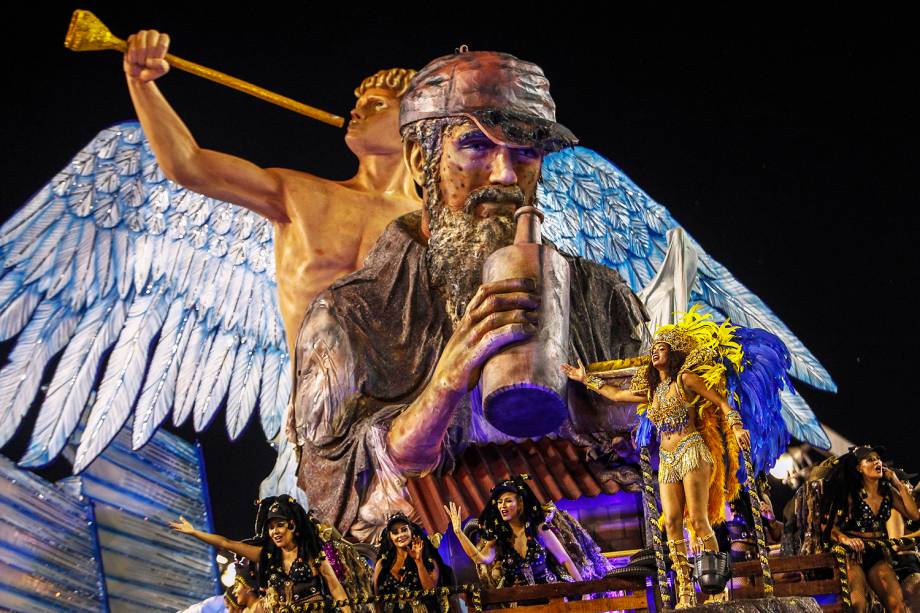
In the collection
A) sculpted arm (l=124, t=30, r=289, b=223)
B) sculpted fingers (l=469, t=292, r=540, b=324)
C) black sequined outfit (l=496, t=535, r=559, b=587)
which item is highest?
sculpted arm (l=124, t=30, r=289, b=223)

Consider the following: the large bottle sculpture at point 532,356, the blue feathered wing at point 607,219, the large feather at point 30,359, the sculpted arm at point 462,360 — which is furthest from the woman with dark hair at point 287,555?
the blue feathered wing at point 607,219

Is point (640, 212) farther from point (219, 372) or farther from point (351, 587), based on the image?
point (351, 587)

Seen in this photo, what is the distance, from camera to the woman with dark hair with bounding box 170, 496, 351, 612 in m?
5.18

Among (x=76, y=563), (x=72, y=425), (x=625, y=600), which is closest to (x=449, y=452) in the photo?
(x=625, y=600)

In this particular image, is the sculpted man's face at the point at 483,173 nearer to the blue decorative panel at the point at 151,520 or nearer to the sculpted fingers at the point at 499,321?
the sculpted fingers at the point at 499,321

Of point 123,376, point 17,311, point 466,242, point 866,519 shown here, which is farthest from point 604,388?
point 17,311

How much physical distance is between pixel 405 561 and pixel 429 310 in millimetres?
1612

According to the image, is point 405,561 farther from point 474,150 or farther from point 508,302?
point 474,150

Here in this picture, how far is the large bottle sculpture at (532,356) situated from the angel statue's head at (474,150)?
425 mm

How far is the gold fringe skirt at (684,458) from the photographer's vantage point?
4652mm

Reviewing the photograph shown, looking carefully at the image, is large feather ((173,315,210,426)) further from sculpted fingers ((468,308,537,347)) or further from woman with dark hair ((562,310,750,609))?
woman with dark hair ((562,310,750,609))

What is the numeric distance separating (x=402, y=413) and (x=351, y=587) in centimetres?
97

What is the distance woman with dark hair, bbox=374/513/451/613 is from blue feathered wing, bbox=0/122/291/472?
233cm

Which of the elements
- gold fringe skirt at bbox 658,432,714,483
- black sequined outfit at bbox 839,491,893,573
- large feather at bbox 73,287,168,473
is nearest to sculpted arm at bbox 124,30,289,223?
large feather at bbox 73,287,168,473
